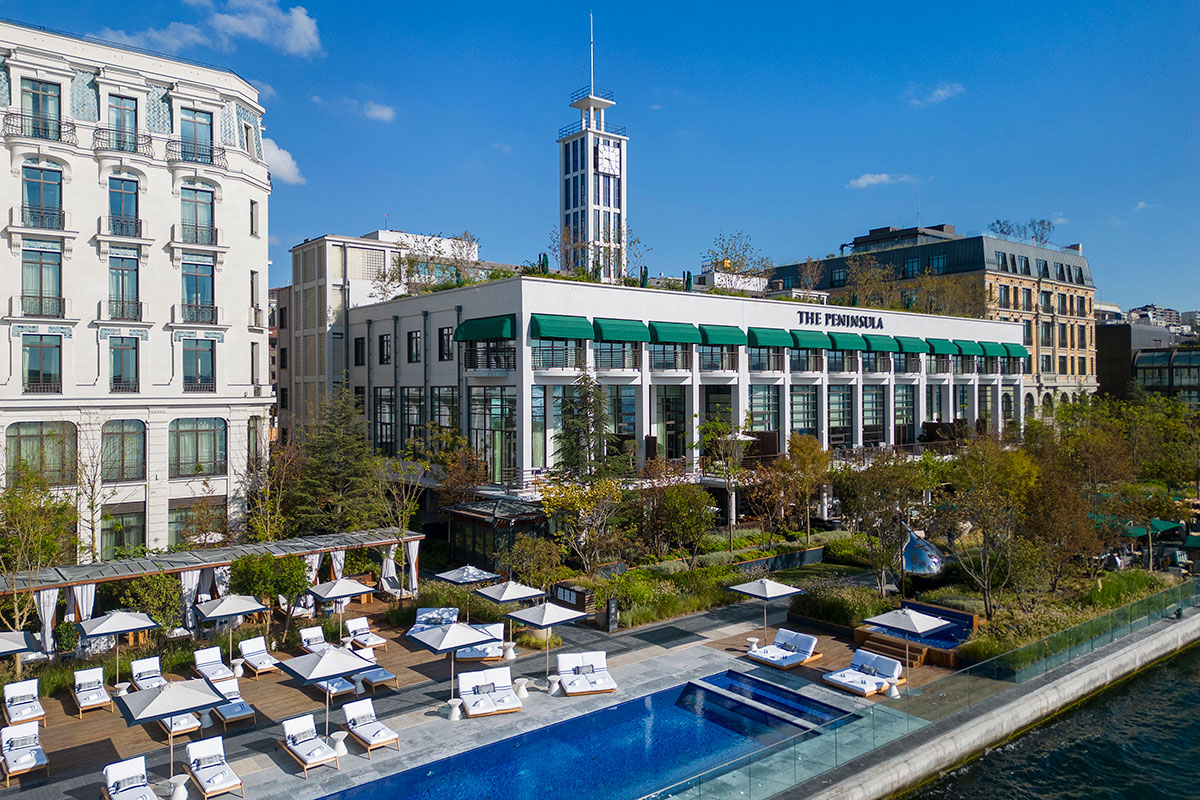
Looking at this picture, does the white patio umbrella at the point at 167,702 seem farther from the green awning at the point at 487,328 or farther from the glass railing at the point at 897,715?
the green awning at the point at 487,328

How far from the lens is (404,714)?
2059cm

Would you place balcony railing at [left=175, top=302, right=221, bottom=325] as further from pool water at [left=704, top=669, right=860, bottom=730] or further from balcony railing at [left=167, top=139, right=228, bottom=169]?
pool water at [left=704, top=669, right=860, bottom=730]

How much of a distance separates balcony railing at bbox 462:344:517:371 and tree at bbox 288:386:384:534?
625 cm

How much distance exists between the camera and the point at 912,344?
5497cm

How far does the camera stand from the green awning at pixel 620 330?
39.3m

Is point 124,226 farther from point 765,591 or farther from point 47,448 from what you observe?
point 765,591

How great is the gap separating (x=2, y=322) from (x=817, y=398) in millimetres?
41510

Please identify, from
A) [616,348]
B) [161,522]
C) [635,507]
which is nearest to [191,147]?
[161,522]

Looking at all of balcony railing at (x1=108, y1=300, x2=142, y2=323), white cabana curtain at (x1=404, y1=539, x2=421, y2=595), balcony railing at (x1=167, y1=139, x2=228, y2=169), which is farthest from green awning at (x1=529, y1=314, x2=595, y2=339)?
balcony railing at (x1=108, y1=300, x2=142, y2=323)

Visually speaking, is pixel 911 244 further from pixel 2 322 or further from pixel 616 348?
pixel 2 322

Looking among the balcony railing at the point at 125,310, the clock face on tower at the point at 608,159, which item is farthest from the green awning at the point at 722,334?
the clock face on tower at the point at 608,159

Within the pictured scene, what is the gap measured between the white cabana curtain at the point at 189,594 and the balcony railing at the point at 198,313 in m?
17.0

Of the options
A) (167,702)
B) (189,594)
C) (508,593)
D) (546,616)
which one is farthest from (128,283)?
(546,616)

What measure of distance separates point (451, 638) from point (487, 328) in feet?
62.3
